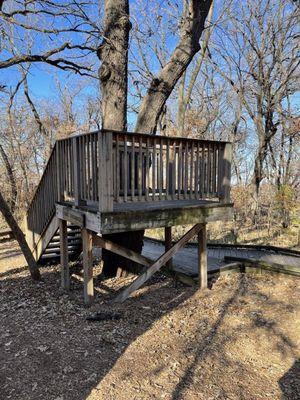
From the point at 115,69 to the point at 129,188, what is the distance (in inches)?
102

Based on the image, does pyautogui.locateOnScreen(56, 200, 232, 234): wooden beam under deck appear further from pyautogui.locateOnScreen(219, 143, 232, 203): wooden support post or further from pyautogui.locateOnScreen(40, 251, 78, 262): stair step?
pyautogui.locateOnScreen(40, 251, 78, 262): stair step

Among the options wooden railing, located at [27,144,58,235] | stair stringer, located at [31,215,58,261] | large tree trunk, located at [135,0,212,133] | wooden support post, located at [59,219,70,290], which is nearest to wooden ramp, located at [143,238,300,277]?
wooden support post, located at [59,219,70,290]

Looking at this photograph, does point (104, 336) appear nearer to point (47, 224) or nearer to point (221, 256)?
point (47, 224)

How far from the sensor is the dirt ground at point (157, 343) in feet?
10.6

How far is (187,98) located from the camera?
15078 millimetres

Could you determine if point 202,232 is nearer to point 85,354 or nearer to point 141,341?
point 141,341

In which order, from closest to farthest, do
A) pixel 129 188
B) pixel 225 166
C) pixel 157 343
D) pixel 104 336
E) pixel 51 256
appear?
pixel 157 343 → pixel 104 336 → pixel 129 188 → pixel 225 166 → pixel 51 256

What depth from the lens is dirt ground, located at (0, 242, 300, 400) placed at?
3233 millimetres

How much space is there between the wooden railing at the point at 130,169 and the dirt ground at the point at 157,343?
5.76 ft

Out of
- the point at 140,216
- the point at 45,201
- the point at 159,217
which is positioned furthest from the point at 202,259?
the point at 45,201

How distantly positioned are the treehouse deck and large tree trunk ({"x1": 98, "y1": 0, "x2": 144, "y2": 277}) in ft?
4.15

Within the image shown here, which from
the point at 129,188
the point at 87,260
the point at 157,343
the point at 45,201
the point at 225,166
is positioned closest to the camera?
the point at 157,343

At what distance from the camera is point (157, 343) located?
4086mm

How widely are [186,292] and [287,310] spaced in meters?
1.72
